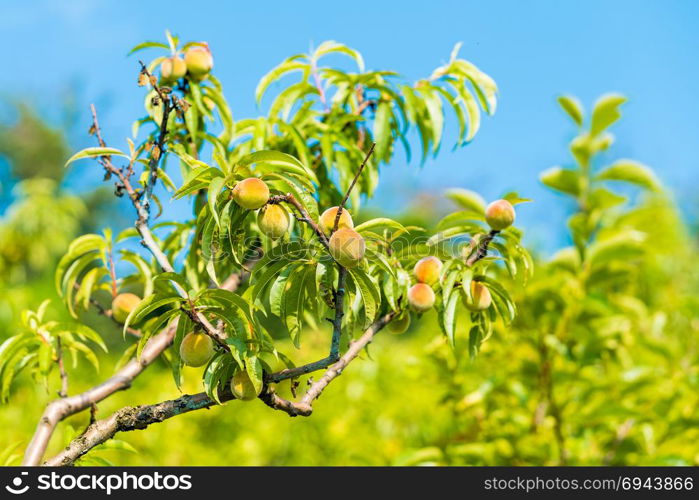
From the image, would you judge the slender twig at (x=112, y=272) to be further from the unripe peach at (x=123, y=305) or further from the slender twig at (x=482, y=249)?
the slender twig at (x=482, y=249)

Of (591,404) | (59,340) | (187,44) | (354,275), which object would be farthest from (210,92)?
(591,404)

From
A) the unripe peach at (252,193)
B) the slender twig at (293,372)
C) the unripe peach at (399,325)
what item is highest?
the unripe peach at (252,193)

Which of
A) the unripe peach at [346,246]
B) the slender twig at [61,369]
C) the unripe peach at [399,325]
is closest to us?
the unripe peach at [346,246]

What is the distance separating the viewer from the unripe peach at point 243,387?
0.98m

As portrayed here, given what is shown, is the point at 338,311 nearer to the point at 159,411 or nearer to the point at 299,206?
the point at 299,206

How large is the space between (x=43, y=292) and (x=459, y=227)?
139 inches

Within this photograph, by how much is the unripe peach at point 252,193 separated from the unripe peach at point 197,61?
615 millimetres

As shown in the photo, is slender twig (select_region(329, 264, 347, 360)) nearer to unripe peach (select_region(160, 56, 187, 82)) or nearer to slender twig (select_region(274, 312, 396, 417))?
slender twig (select_region(274, 312, 396, 417))

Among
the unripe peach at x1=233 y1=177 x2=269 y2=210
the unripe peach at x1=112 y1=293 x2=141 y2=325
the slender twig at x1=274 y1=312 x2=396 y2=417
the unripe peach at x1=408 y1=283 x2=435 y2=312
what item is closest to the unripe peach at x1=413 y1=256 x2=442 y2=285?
the unripe peach at x1=408 y1=283 x2=435 y2=312

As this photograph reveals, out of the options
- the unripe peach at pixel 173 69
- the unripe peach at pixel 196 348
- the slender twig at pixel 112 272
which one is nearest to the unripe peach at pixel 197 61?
the unripe peach at pixel 173 69

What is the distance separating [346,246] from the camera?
930 millimetres

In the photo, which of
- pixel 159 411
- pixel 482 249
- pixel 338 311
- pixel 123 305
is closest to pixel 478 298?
pixel 482 249

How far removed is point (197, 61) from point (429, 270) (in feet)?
2.36

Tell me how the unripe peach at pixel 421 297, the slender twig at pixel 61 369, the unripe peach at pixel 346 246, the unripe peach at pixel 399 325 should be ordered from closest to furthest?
the unripe peach at pixel 346 246 < the unripe peach at pixel 421 297 < the unripe peach at pixel 399 325 < the slender twig at pixel 61 369
